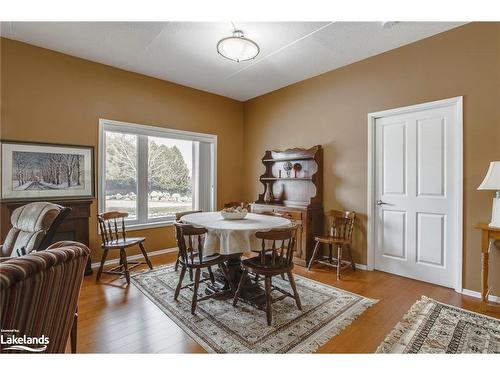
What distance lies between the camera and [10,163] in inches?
117

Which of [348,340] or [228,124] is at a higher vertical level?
[228,124]

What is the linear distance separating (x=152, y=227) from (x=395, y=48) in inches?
169

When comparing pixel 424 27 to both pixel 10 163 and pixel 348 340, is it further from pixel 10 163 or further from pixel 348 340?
pixel 10 163

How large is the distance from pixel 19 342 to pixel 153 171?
3.49 metres

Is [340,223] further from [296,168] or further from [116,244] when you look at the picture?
[116,244]

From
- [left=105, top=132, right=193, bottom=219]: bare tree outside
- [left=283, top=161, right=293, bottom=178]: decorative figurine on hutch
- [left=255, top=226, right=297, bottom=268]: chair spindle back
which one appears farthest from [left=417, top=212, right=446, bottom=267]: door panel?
[left=105, top=132, right=193, bottom=219]: bare tree outside

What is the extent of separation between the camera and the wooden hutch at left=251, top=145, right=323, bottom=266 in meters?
3.75

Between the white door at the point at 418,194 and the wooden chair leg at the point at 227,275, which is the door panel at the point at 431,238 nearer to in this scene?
the white door at the point at 418,194

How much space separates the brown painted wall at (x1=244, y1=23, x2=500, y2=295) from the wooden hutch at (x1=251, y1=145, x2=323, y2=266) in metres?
0.18

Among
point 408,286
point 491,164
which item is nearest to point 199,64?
point 491,164

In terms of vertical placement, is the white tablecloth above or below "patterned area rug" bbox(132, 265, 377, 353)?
above

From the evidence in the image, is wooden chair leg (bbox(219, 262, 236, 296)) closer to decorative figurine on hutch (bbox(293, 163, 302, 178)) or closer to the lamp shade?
decorative figurine on hutch (bbox(293, 163, 302, 178))

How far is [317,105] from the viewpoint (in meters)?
4.09

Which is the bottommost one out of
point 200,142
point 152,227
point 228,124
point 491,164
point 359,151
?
Result: point 152,227
